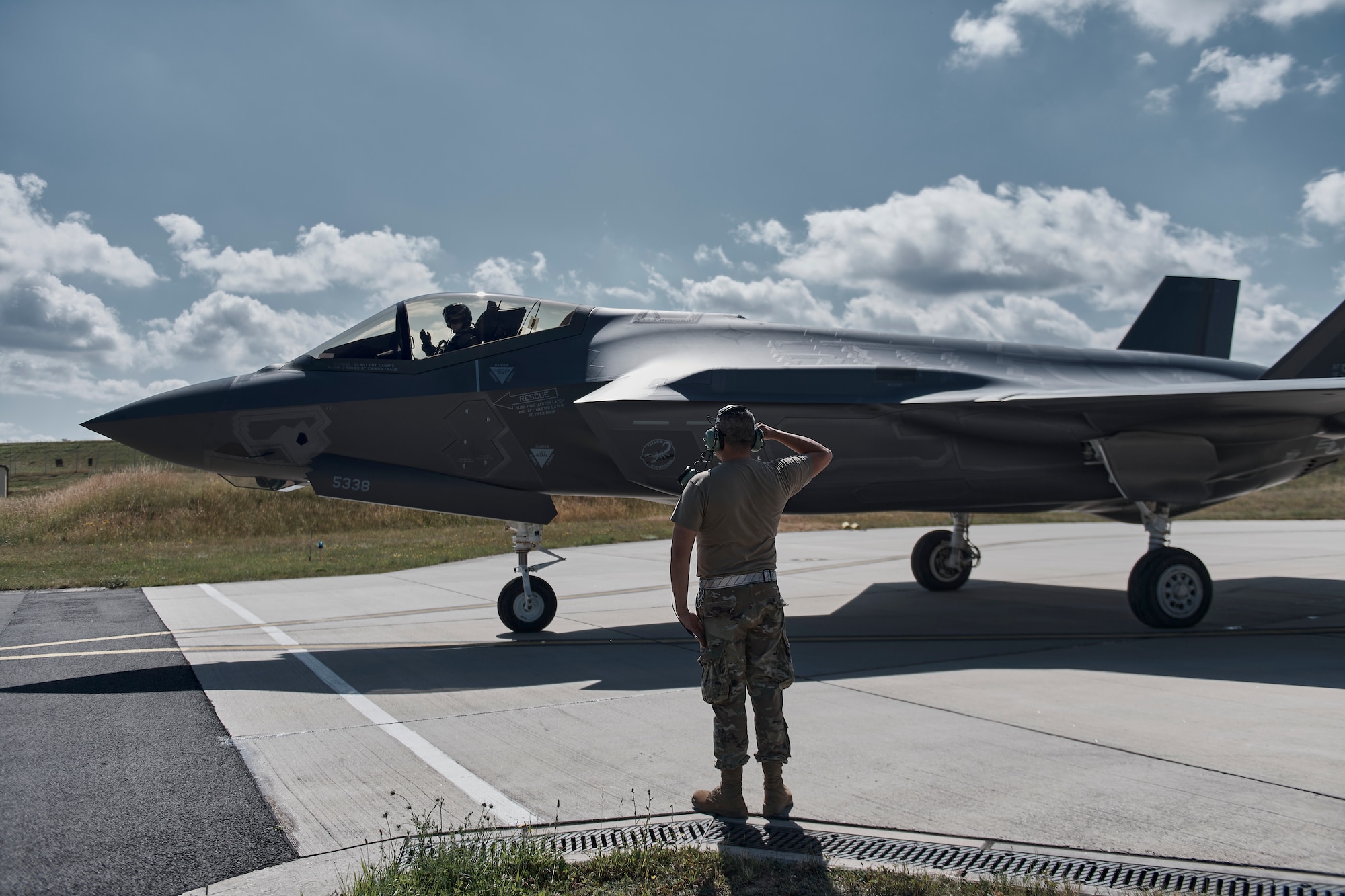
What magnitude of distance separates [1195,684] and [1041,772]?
2.89m

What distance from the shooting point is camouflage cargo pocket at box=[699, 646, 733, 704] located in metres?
3.68

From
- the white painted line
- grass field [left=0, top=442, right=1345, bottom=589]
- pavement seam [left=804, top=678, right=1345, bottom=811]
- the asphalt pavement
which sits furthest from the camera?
grass field [left=0, top=442, right=1345, bottom=589]

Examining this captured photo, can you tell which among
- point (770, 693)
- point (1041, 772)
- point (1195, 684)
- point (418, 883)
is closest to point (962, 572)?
point (1195, 684)

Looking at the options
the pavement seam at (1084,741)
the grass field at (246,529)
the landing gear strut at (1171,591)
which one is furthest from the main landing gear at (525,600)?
the grass field at (246,529)

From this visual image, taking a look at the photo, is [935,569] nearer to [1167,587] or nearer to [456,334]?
[1167,587]

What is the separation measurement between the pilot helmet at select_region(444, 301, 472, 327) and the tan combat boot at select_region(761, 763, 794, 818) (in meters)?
6.26

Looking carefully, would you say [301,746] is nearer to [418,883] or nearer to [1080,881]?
[418,883]

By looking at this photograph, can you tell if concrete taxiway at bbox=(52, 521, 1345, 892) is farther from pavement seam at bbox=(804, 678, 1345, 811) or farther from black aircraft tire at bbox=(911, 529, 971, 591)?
black aircraft tire at bbox=(911, 529, 971, 591)

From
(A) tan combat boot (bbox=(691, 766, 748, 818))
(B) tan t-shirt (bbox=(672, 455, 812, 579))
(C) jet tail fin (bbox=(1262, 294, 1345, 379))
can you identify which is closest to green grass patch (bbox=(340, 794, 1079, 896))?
(A) tan combat boot (bbox=(691, 766, 748, 818))

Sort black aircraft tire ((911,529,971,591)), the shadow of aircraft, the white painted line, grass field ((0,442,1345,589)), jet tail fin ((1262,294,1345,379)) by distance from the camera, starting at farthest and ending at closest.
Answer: grass field ((0,442,1345,589))
black aircraft tire ((911,529,971,591))
jet tail fin ((1262,294,1345,379))
the shadow of aircraft
the white painted line

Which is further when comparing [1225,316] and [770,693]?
[1225,316]

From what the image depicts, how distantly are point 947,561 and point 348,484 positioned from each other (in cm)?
824

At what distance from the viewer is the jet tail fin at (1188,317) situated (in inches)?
544

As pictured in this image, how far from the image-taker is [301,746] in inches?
191
